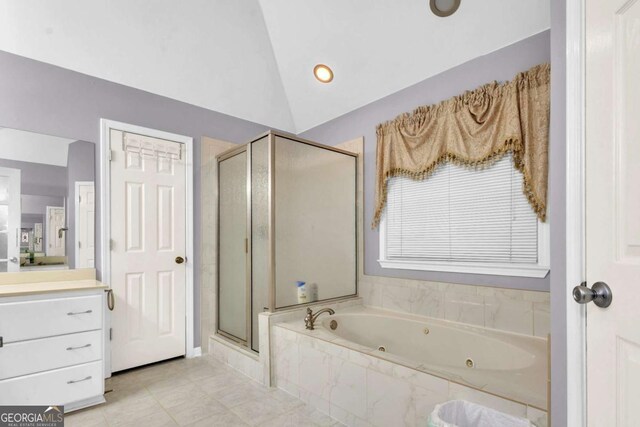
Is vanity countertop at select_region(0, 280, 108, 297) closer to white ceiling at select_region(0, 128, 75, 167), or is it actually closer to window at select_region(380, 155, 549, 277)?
white ceiling at select_region(0, 128, 75, 167)

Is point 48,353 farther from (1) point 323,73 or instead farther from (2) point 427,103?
(2) point 427,103

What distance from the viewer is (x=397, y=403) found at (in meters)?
1.71

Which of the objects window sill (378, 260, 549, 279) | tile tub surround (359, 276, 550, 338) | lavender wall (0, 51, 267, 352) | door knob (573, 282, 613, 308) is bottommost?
tile tub surround (359, 276, 550, 338)

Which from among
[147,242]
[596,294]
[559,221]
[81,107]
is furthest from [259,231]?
[596,294]

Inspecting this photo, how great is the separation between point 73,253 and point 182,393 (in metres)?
1.35

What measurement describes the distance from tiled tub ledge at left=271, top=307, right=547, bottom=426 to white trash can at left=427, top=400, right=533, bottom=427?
1.9 inches

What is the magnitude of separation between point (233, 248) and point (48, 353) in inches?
57.5

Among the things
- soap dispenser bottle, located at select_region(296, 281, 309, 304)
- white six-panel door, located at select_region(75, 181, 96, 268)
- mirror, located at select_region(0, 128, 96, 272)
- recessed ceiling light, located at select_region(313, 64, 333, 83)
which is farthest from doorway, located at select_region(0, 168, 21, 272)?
recessed ceiling light, located at select_region(313, 64, 333, 83)

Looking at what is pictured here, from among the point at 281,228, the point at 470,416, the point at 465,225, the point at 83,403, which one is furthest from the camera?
the point at 281,228

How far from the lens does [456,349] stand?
235 centimetres

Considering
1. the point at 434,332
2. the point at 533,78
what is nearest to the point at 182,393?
the point at 434,332

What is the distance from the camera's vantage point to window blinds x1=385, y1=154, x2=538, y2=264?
2.25 meters

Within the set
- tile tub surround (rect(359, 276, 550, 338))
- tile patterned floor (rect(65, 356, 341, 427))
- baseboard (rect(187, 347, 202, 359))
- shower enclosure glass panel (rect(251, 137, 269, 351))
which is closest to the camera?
tile patterned floor (rect(65, 356, 341, 427))

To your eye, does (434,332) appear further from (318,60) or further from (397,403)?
(318,60)
